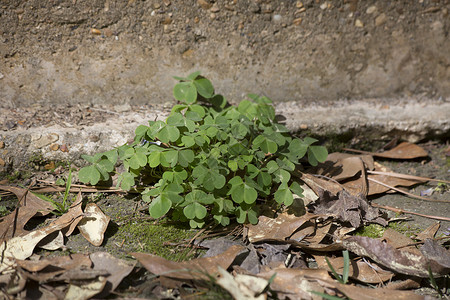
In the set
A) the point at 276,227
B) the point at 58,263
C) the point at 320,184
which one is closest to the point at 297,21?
the point at 320,184

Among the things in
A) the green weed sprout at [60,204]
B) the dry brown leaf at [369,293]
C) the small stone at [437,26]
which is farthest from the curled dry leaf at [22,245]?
the small stone at [437,26]

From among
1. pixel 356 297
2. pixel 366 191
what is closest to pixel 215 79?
pixel 366 191

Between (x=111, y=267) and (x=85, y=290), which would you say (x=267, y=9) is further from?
(x=85, y=290)

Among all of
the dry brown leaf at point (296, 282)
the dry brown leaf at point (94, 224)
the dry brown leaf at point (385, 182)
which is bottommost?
the dry brown leaf at point (385, 182)

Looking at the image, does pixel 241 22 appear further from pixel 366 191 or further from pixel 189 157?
pixel 366 191

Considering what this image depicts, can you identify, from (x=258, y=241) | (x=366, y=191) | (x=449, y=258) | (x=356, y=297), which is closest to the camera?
(x=356, y=297)

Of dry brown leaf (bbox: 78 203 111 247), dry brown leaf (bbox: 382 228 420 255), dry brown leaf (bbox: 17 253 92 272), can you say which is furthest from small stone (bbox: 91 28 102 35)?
dry brown leaf (bbox: 382 228 420 255)

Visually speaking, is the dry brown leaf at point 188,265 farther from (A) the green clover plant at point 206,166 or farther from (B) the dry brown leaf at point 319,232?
(B) the dry brown leaf at point 319,232
